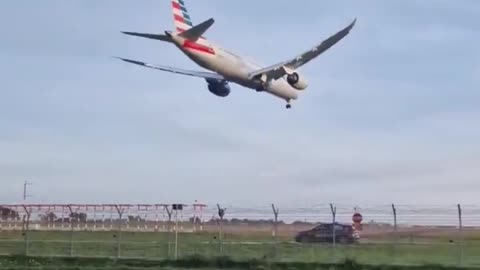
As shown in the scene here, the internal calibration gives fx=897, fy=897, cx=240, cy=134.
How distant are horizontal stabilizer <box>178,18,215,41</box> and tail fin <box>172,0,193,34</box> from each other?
47.4 inches

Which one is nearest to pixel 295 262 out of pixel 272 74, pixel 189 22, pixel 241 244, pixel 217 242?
pixel 217 242

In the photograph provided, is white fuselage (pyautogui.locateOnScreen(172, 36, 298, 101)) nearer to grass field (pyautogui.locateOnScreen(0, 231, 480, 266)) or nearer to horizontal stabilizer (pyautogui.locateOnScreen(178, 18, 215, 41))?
horizontal stabilizer (pyautogui.locateOnScreen(178, 18, 215, 41))

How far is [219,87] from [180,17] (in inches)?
191

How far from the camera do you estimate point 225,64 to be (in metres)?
51.2

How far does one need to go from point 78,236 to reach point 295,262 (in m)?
25.5

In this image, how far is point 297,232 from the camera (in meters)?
39.1

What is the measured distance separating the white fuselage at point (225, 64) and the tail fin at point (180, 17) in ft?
4.43

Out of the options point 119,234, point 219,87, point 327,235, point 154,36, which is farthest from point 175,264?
point 219,87

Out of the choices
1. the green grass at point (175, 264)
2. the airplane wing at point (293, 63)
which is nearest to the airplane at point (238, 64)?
the airplane wing at point (293, 63)

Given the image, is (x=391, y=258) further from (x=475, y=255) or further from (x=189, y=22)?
(x=189, y=22)

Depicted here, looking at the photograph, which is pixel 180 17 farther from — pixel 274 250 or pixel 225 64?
pixel 274 250

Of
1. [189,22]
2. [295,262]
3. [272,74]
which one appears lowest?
[295,262]

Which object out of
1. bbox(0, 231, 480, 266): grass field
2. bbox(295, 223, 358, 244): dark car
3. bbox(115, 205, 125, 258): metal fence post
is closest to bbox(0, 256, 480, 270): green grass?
bbox(0, 231, 480, 266): grass field

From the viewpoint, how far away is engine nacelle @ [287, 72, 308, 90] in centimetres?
5144
